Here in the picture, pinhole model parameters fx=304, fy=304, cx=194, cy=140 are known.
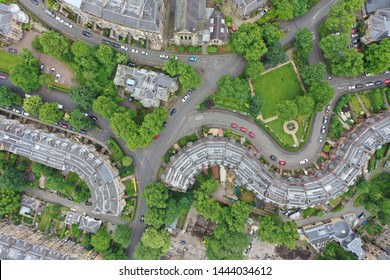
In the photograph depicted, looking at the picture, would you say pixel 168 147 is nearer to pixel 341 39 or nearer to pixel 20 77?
pixel 20 77

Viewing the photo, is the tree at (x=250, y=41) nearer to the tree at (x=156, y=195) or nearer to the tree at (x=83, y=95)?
the tree at (x=83, y=95)

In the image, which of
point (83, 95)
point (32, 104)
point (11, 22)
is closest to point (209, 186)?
point (83, 95)

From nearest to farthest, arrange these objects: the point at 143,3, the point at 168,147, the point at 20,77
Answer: the point at 143,3 < the point at 20,77 < the point at 168,147

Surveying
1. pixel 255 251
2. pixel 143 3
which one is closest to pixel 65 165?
pixel 143 3

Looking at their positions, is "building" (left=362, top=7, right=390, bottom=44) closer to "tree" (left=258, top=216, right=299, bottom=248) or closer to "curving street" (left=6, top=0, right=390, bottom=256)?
"curving street" (left=6, top=0, right=390, bottom=256)

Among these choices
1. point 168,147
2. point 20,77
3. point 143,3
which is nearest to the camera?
point 143,3

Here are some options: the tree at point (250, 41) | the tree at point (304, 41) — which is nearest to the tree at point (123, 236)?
the tree at point (250, 41)

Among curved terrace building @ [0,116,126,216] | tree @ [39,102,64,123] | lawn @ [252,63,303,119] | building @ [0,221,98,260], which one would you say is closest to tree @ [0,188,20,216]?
building @ [0,221,98,260]
